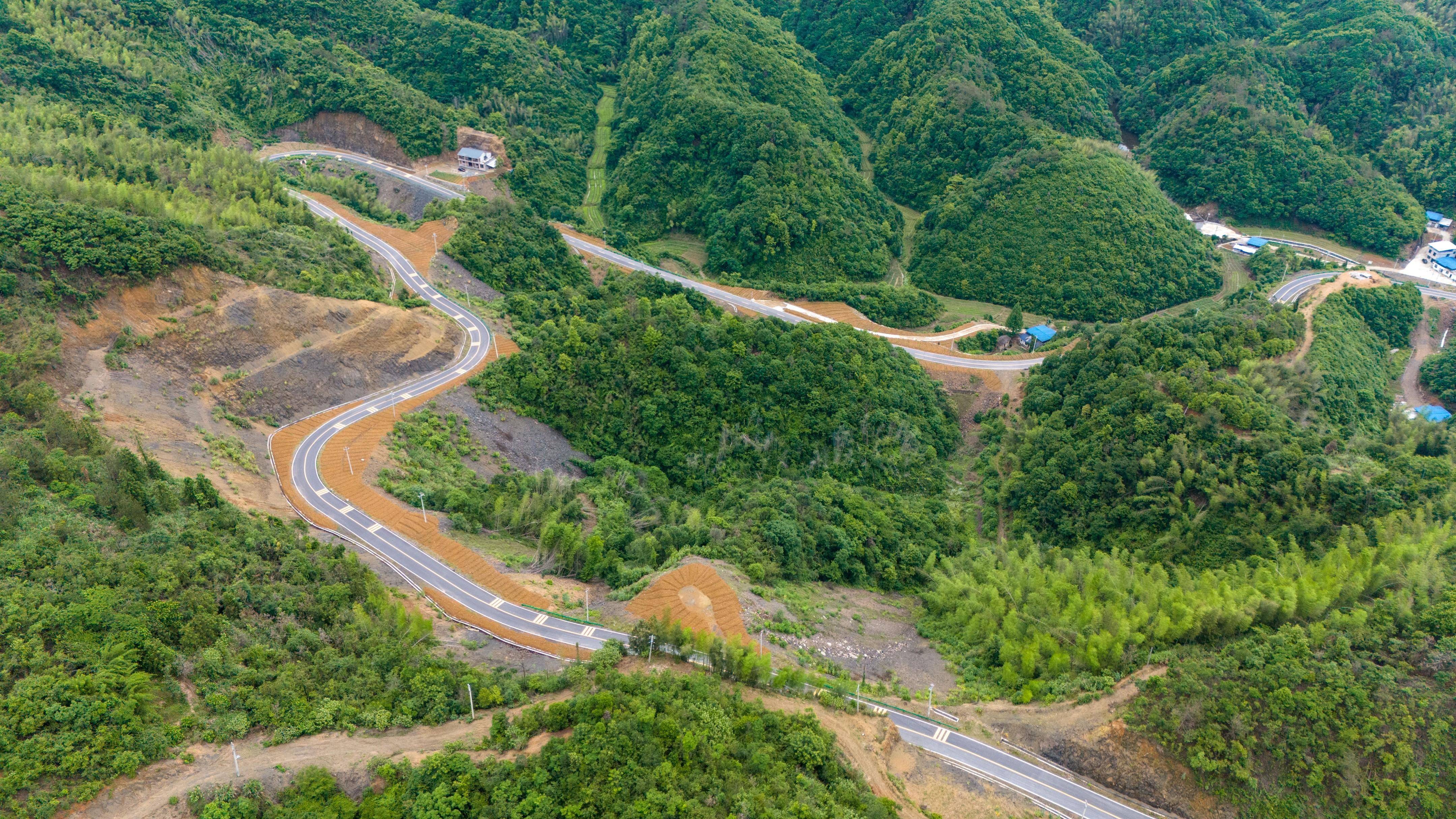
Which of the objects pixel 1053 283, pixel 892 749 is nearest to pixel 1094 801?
pixel 892 749

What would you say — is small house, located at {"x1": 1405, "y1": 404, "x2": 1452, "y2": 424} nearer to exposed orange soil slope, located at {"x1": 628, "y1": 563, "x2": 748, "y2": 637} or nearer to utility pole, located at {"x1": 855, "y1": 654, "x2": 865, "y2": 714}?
utility pole, located at {"x1": 855, "y1": 654, "x2": 865, "y2": 714}

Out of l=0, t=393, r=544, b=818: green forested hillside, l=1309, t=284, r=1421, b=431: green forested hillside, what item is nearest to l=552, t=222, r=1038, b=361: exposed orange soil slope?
l=1309, t=284, r=1421, b=431: green forested hillside

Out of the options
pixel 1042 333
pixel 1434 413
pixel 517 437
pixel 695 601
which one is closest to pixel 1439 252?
pixel 1434 413

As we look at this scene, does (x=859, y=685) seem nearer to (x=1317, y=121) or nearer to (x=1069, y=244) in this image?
(x=1069, y=244)

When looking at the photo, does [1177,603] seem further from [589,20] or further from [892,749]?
[589,20]

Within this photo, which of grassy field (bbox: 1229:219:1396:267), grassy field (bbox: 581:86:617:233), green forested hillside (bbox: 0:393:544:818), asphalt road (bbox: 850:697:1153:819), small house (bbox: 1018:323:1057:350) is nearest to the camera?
green forested hillside (bbox: 0:393:544:818)

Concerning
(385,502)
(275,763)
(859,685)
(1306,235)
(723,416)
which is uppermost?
(1306,235)
